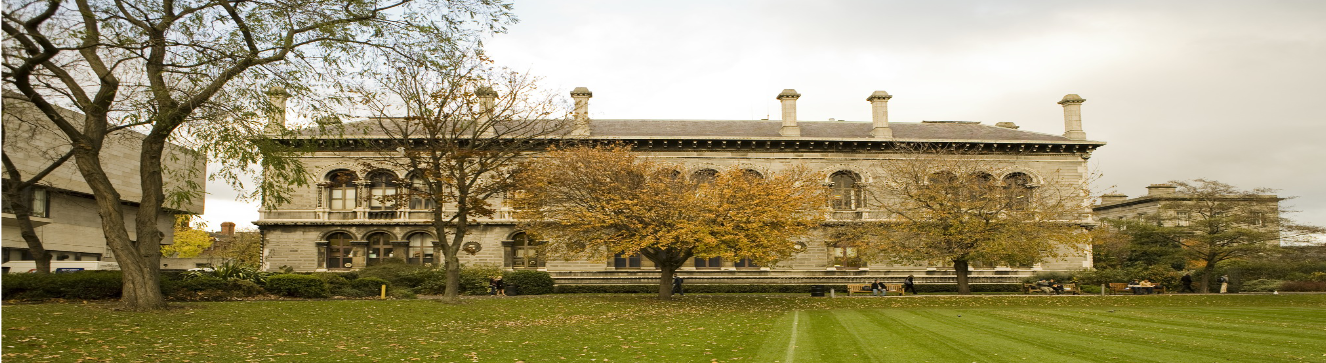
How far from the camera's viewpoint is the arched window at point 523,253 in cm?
4244

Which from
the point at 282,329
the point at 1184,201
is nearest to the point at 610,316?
the point at 282,329

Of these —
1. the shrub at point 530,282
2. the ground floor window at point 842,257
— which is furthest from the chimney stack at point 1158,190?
the shrub at point 530,282

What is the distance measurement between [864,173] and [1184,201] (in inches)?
582

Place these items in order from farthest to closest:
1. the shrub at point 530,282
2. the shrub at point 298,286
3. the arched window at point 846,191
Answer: the arched window at point 846,191
the shrub at point 530,282
the shrub at point 298,286

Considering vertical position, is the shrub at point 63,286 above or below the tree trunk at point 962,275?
above

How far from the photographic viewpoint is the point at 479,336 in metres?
16.8

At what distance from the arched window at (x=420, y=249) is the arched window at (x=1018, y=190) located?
26.6 metres

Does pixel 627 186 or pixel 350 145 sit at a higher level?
pixel 350 145

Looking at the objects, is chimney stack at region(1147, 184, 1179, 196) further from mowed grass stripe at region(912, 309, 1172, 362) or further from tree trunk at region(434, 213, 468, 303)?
tree trunk at region(434, 213, 468, 303)

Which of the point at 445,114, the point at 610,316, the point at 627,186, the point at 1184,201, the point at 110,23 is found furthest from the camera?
the point at 1184,201

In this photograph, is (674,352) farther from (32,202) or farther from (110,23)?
(32,202)

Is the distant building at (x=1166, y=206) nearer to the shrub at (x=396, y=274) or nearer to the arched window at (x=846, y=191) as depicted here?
the arched window at (x=846, y=191)

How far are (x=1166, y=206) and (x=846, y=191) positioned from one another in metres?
14.5

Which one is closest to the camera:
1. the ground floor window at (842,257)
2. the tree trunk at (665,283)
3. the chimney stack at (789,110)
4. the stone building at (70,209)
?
the tree trunk at (665,283)
